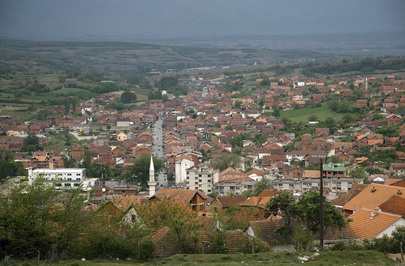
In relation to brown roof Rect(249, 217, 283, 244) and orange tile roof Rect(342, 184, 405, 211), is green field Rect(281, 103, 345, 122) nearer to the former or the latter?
orange tile roof Rect(342, 184, 405, 211)

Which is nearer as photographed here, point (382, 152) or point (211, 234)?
point (211, 234)

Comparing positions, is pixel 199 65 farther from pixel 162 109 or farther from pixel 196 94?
pixel 162 109

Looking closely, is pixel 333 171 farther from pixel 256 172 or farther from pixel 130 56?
pixel 130 56

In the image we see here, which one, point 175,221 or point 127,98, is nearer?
point 175,221

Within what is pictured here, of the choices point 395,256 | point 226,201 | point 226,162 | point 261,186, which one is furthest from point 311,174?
point 395,256

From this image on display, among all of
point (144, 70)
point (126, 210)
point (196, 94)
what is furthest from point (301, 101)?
point (144, 70)
